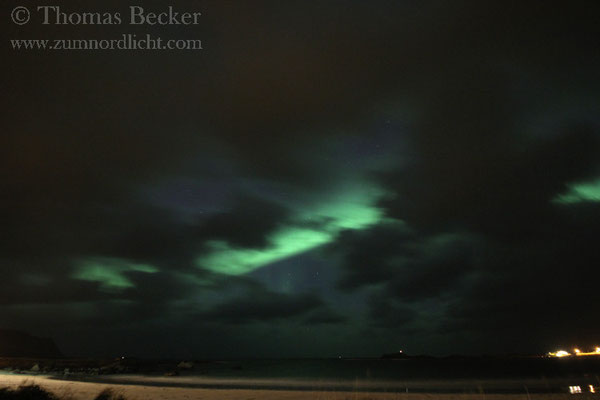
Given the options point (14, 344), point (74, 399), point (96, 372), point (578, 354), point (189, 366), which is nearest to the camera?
point (74, 399)

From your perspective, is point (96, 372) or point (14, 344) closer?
point (96, 372)

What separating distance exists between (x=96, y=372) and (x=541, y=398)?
55723 mm

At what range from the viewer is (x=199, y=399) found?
74.0 ft

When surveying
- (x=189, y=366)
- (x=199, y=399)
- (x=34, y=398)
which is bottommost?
(x=189, y=366)

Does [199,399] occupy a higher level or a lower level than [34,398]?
lower

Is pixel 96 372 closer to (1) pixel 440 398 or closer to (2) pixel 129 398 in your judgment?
(2) pixel 129 398

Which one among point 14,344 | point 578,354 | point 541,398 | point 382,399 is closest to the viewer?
point 382,399

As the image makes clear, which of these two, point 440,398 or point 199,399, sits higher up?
point 199,399

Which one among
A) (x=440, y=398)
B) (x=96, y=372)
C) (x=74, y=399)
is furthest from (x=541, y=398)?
(x=96, y=372)

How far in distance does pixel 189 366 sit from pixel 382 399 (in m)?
77.4

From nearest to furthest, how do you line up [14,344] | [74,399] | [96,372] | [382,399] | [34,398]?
[34,398]
[74,399]
[382,399]
[96,372]
[14,344]

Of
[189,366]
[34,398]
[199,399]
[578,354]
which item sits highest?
[34,398]

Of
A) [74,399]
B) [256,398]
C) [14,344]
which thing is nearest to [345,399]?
[256,398]

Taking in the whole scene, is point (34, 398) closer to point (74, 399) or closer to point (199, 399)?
point (74, 399)
